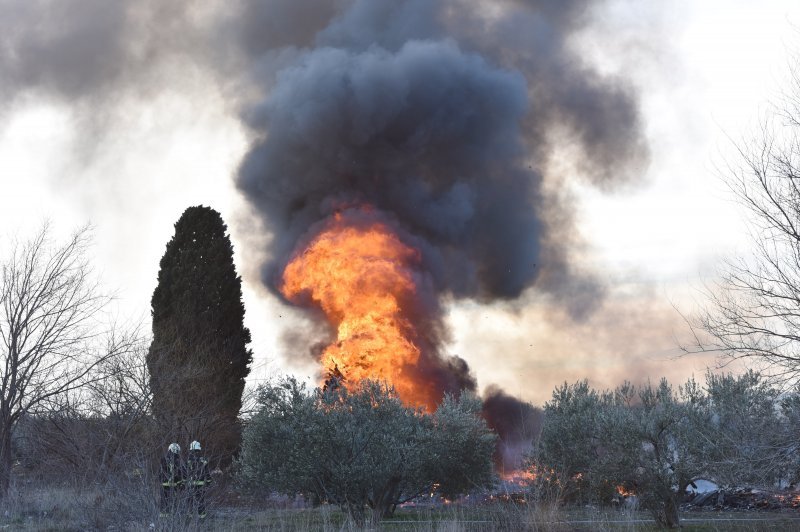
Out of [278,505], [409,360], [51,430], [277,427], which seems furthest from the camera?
[409,360]

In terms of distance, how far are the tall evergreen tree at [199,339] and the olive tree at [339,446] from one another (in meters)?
7.94

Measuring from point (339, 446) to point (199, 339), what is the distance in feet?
50.5

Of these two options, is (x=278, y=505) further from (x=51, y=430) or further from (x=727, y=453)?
(x=727, y=453)

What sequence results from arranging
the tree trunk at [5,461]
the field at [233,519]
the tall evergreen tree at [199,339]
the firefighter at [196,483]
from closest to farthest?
the field at [233,519], the firefighter at [196,483], the tree trunk at [5,461], the tall evergreen tree at [199,339]

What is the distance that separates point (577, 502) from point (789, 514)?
6799 millimetres

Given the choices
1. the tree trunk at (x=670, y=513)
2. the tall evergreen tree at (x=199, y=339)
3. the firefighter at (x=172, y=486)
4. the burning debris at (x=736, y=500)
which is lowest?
the burning debris at (x=736, y=500)

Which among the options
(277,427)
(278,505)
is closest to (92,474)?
(278,505)

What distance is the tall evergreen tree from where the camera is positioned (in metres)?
24.4

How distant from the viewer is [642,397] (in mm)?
18625

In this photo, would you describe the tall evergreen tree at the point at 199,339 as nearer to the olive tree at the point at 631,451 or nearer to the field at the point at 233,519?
the field at the point at 233,519

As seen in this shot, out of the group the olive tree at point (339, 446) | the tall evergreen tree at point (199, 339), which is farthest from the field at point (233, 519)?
the tall evergreen tree at point (199, 339)

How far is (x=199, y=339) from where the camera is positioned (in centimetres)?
2820

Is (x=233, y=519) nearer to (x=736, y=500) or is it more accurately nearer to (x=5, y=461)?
(x=5, y=461)

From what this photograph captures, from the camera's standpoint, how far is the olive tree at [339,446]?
579 inches
